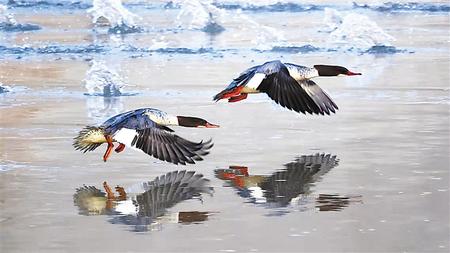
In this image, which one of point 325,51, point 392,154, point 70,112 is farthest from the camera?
point 325,51

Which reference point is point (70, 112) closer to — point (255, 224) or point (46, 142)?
point (46, 142)

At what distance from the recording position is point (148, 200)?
8.88 metres

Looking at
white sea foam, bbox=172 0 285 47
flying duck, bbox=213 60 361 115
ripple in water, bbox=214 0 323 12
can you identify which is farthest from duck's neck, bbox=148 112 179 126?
ripple in water, bbox=214 0 323 12

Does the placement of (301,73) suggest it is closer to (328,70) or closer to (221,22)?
(328,70)

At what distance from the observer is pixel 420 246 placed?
759 centimetres

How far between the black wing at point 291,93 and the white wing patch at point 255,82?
26 mm

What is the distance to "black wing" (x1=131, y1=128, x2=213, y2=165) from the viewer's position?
9289mm

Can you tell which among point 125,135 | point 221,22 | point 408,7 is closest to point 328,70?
point 125,135

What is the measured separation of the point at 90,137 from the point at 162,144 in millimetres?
569

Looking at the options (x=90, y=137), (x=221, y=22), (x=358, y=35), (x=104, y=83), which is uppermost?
(x=90, y=137)

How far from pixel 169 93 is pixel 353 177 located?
5.02 metres

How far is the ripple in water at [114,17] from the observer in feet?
74.9

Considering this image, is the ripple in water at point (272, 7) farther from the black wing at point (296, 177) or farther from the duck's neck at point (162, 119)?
the duck's neck at point (162, 119)

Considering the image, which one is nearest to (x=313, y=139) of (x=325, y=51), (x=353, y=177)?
(x=353, y=177)
